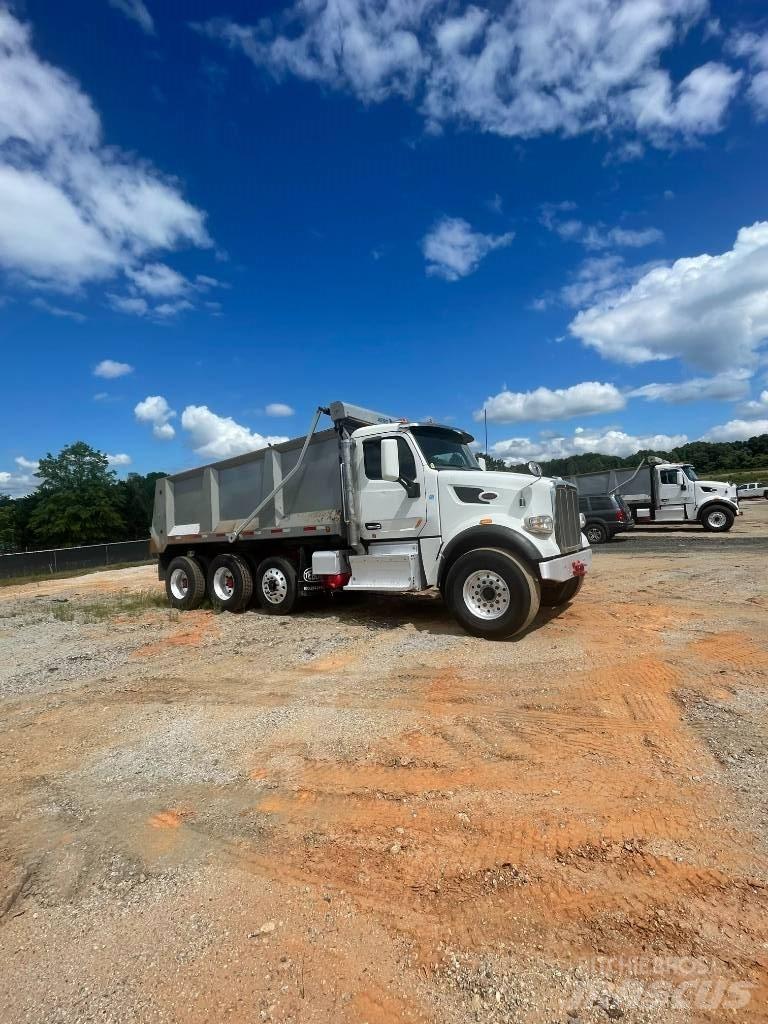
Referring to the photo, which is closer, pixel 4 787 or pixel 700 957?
pixel 700 957

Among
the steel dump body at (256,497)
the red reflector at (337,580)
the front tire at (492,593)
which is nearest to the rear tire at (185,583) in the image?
the steel dump body at (256,497)

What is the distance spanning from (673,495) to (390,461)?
17772 mm

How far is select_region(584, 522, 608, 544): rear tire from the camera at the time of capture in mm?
19047

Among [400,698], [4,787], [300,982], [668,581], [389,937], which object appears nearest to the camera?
[300,982]

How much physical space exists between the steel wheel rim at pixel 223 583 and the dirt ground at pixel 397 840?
11.9ft

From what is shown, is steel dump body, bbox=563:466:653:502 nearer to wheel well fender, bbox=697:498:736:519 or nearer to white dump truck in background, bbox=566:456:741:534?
white dump truck in background, bbox=566:456:741:534

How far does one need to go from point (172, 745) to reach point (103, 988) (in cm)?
218

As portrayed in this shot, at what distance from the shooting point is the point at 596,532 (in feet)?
63.0

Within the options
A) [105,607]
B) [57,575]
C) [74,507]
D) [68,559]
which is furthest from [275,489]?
[74,507]

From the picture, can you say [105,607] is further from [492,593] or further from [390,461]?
[492,593]

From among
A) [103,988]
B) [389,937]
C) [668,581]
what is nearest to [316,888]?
[389,937]

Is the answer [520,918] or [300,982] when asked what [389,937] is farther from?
[520,918]

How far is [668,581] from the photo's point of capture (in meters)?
9.80

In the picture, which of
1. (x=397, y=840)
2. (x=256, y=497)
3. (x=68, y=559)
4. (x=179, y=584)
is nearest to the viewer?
(x=397, y=840)
